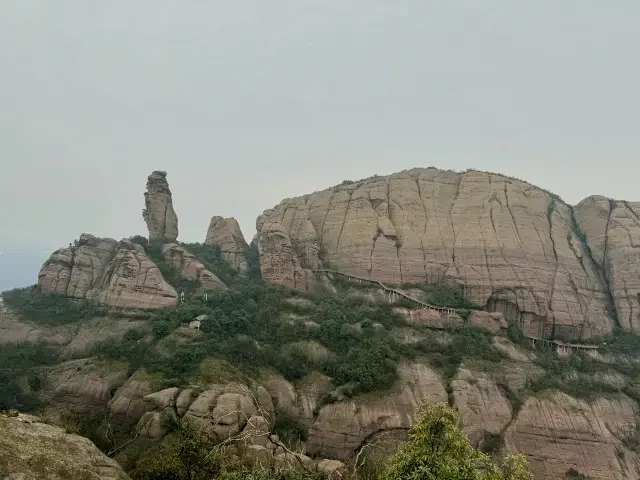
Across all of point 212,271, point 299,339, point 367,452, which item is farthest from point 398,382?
point 212,271

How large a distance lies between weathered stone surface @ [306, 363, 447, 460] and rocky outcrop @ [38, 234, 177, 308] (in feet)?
64.7

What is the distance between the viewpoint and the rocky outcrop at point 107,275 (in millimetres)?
43781

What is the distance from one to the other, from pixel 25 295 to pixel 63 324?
8053mm

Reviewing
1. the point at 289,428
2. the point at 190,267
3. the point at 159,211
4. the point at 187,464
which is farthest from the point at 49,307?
the point at 187,464

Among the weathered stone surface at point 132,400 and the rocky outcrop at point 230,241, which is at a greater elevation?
the rocky outcrop at point 230,241

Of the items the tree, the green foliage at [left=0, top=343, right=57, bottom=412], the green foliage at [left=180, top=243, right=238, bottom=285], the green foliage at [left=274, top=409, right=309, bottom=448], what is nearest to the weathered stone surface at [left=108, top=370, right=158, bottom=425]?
the green foliage at [left=0, top=343, right=57, bottom=412]

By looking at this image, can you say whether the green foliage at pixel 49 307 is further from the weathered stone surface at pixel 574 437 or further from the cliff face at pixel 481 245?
the weathered stone surface at pixel 574 437

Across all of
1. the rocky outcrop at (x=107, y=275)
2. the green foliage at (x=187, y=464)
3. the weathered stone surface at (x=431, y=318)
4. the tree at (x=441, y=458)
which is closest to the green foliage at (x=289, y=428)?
the green foliage at (x=187, y=464)

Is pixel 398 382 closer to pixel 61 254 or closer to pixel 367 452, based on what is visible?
pixel 367 452

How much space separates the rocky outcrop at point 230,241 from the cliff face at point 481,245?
5164mm

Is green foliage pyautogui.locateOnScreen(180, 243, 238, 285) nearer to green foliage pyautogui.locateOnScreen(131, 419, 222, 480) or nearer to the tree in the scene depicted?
green foliage pyautogui.locateOnScreen(131, 419, 222, 480)

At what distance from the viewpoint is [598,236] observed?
52.4 metres

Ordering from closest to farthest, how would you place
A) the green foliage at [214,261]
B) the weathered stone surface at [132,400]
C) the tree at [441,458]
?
the tree at [441,458] → the weathered stone surface at [132,400] → the green foliage at [214,261]

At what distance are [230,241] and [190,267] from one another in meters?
8.95
